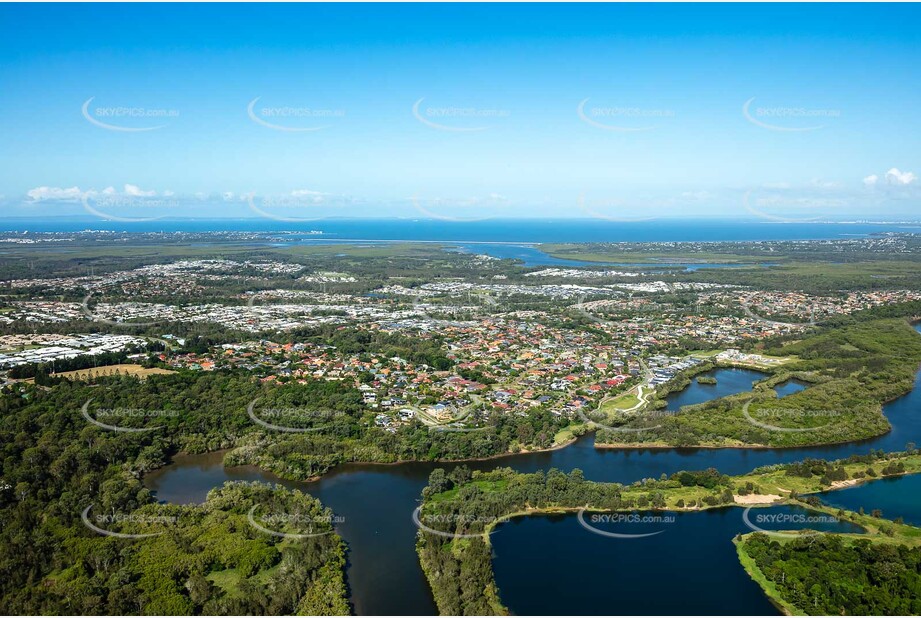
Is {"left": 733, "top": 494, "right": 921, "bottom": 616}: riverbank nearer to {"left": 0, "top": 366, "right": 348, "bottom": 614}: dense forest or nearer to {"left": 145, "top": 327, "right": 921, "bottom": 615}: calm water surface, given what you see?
{"left": 145, "top": 327, "right": 921, "bottom": 615}: calm water surface

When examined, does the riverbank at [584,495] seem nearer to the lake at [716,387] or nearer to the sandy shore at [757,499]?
the sandy shore at [757,499]

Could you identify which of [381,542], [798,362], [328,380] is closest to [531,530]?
[381,542]

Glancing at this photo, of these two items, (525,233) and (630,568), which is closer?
(630,568)

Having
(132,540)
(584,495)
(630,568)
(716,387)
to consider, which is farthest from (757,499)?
(132,540)

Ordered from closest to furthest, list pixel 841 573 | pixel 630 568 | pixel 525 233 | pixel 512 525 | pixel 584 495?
pixel 841 573 < pixel 630 568 < pixel 512 525 < pixel 584 495 < pixel 525 233

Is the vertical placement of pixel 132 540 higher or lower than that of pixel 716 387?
lower

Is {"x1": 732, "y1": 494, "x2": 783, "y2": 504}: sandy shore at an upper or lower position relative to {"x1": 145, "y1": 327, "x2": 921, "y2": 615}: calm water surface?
upper

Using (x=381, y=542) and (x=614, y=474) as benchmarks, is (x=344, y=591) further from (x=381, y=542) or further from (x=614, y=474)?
(x=614, y=474)

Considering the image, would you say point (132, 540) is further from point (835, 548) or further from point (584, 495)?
point (835, 548)

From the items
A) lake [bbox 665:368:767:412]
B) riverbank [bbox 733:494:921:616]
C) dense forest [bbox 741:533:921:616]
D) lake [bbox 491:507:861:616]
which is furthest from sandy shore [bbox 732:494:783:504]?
lake [bbox 665:368:767:412]
